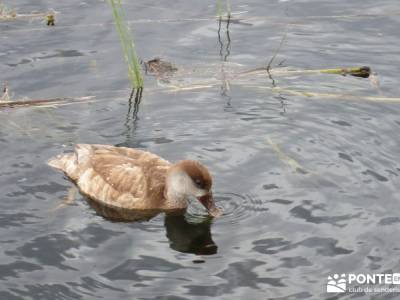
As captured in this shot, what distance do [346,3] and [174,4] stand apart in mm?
3169

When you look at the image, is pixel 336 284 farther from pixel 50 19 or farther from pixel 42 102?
pixel 50 19

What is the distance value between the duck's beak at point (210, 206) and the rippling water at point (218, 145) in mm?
115

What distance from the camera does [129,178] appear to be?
38.4ft

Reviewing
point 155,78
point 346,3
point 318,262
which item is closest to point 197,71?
point 155,78

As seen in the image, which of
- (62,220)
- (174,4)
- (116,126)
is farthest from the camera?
(174,4)

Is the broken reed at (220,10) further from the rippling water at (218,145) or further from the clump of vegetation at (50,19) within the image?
the clump of vegetation at (50,19)

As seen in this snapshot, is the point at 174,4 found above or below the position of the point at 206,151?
above

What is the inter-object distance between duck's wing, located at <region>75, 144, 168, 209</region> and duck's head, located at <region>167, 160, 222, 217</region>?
0.91 feet

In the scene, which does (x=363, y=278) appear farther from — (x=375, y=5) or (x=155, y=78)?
(x=375, y=5)

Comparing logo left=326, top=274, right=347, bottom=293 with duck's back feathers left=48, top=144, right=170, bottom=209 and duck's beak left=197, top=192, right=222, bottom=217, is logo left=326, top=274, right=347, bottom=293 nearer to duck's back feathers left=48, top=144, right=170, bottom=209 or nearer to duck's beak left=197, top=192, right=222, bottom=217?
duck's beak left=197, top=192, right=222, bottom=217

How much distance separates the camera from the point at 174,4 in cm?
1680

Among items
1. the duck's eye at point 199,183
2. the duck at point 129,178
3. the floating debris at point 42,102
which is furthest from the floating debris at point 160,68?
the duck's eye at point 199,183

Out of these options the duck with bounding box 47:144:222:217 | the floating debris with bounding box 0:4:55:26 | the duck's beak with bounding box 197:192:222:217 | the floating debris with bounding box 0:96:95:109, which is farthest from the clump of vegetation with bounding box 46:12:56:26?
the duck's beak with bounding box 197:192:222:217

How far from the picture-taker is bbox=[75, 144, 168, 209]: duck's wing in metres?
11.6
